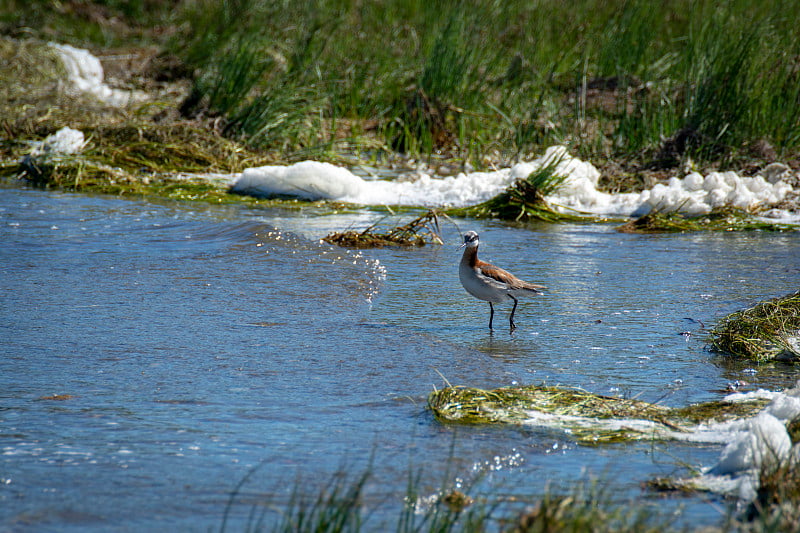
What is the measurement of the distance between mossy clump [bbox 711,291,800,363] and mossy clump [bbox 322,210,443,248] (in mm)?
2960

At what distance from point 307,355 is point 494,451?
1533 millimetres

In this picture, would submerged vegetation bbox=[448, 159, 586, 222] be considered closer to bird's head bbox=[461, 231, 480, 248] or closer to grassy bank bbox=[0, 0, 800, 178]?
grassy bank bbox=[0, 0, 800, 178]

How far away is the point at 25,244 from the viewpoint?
729cm

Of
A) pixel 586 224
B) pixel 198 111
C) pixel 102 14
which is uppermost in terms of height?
pixel 102 14

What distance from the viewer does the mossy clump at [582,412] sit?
3805 mm

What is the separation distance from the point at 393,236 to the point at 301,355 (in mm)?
3202

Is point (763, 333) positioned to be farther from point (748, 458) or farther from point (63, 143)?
point (63, 143)

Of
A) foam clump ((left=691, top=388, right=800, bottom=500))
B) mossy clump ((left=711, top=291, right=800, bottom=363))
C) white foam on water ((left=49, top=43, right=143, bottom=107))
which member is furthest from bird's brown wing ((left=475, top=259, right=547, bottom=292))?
white foam on water ((left=49, top=43, right=143, bottom=107))

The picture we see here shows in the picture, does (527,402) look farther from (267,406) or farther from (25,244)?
(25,244)

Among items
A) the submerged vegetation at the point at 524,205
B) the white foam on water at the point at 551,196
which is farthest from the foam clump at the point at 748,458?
the white foam on water at the point at 551,196

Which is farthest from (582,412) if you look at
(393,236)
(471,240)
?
(393,236)

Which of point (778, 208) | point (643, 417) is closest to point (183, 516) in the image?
point (643, 417)

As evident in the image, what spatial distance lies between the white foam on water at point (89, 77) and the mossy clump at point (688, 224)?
8154mm

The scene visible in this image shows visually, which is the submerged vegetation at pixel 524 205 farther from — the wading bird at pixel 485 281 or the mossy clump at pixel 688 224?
the wading bird at pixel 485 281
